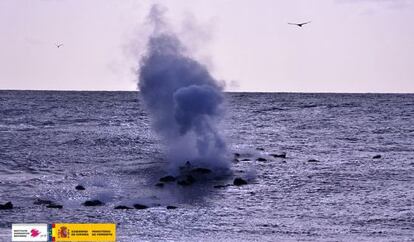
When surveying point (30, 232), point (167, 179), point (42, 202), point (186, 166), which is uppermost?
point (186, 166)

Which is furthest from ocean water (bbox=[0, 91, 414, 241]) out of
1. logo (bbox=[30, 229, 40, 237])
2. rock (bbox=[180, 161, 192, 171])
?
rock (bbox=[180, 161, 192, 171])

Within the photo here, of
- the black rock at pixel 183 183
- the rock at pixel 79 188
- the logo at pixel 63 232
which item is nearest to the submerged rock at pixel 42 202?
the rock at pixel 79 188

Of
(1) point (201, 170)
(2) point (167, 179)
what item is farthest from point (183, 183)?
(1) point (201, 170)

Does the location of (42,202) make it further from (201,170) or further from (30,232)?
(201,170)

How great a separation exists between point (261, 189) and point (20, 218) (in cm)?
1346

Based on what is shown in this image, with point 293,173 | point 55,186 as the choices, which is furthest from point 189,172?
point 55,186

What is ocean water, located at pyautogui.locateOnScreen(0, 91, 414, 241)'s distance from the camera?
99.2 ft

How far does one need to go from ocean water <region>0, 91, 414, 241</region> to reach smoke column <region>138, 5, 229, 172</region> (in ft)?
6.71

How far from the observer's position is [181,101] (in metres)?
57.0

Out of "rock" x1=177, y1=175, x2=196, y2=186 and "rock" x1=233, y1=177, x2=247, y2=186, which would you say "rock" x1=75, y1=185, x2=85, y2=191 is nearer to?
"rock" x1=177, y1=175, x2=196, y2=186

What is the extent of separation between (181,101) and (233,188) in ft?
53.6

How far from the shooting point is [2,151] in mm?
60125

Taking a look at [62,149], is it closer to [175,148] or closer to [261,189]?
[175,148]

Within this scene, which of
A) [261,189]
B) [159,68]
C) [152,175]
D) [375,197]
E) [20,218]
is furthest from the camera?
[159,68]
